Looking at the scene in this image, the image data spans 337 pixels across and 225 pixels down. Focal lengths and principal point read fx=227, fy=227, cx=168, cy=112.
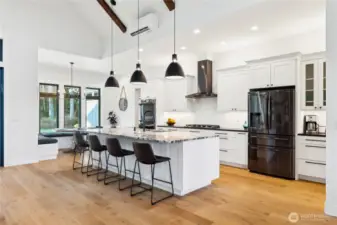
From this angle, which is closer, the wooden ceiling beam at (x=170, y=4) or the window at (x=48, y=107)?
the wooden ceiling beam at (x=170, y=4)

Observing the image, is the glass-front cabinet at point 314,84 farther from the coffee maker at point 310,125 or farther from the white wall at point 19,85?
the white wall at point 19,85

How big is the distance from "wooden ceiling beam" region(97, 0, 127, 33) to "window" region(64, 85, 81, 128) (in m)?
3.86

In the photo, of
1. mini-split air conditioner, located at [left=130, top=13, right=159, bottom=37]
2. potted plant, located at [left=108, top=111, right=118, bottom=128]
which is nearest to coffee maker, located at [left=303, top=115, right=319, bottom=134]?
mini-split air conditioner, located at [left=130, top=13, right=159, bottom=37]

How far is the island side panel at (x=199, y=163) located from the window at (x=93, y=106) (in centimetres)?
685

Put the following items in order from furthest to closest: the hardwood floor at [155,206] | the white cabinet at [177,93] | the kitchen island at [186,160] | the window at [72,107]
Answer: the window at [72,107]
the white cabinet at [177,93]
the kitchen island at [186,160]
the hardwood floor at [155,206]

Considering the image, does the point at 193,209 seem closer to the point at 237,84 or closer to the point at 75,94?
the point at 237,84

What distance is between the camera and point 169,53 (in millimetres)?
6469

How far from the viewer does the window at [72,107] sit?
8.83 meters

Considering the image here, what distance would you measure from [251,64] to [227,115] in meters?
1.64

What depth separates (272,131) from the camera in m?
4.61

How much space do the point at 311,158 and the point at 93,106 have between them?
8110 millimetres

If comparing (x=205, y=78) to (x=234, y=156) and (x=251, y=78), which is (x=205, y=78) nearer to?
(x=251, y=78)

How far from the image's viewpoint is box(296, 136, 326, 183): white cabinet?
13.5 feet

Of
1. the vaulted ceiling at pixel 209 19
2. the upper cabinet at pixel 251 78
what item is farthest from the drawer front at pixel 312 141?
the vaulted ceiling at pixel 209 19
